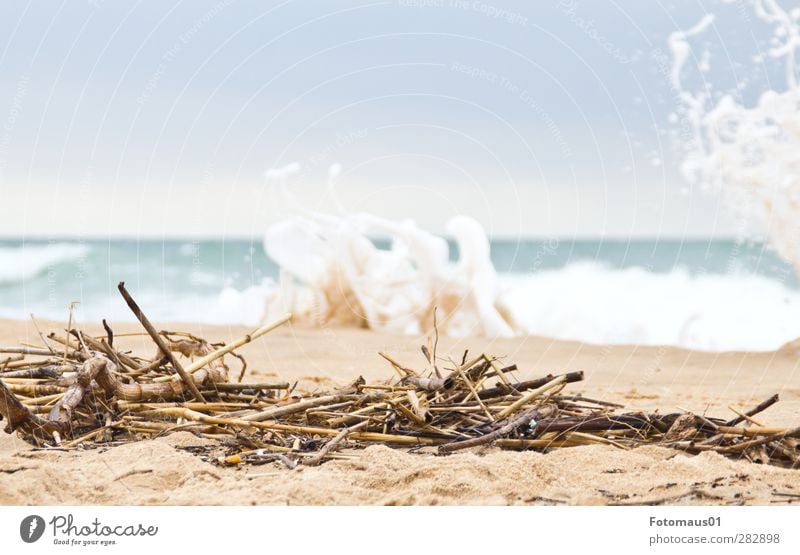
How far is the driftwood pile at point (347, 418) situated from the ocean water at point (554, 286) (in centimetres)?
392

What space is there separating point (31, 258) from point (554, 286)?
6.50 meters

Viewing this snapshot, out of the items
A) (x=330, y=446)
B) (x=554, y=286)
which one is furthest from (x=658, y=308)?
(x=330, y=446)

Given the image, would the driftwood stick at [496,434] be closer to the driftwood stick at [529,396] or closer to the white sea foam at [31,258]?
the driftwood stick at [529,396]

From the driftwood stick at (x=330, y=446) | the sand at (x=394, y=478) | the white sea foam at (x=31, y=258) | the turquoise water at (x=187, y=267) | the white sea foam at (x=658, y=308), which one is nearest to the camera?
the sand at (x=394, y=478)

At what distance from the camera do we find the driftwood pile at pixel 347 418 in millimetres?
2432

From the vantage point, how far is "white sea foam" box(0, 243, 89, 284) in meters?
11.2

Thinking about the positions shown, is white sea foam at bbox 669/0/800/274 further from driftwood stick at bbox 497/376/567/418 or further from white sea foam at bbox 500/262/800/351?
driftwood stick at bbox 497/376/567/418

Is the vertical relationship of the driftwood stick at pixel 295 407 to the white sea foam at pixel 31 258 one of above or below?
below

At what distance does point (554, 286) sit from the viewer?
11.0m

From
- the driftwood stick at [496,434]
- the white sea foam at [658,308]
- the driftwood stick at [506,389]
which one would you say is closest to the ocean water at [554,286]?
the white sea foam at [658,308]

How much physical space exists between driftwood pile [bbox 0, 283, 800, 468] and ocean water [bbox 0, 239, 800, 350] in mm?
3925

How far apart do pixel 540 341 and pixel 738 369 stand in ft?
4.71

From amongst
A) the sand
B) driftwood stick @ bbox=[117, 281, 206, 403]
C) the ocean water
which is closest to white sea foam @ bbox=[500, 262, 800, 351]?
the ocean water
